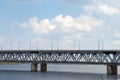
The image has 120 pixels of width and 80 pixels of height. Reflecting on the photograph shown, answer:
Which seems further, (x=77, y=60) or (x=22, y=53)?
(x=22, y=53)

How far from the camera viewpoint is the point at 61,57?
147 m

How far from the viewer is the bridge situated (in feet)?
435

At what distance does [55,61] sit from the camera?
146 metres

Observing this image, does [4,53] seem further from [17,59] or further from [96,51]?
[96,51]

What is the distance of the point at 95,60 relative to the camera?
138 meters

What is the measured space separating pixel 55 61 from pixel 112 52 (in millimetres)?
26140

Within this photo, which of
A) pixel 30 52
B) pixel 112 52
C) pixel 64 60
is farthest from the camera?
pixel 30 52

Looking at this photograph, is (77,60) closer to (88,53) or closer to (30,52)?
(88,53)

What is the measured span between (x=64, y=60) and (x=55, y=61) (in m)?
4.14

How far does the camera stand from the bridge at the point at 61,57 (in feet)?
435

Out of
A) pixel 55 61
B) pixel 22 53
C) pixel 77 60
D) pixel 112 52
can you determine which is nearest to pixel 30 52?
pixel 22 53

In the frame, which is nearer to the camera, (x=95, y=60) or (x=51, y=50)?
(x=95, y=60)

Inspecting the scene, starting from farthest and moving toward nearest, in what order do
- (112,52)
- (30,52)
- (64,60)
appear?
(30,52)
(64,60)
(112,52)

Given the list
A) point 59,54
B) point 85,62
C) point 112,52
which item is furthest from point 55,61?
point 112,52
